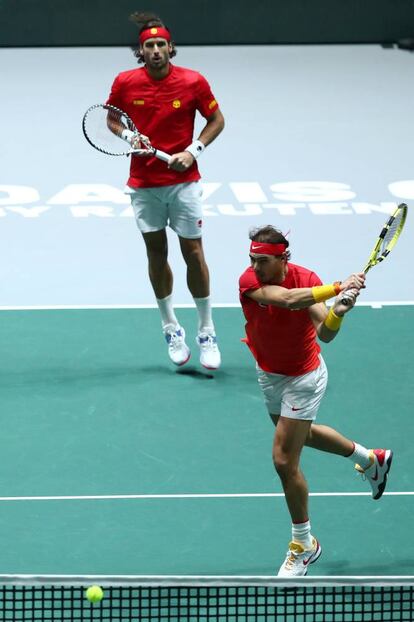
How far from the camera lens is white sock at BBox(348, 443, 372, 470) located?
7336mm

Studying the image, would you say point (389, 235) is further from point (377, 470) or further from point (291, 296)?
point (377, 470)

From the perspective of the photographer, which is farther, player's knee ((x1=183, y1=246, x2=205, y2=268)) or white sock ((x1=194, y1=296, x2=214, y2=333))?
white sock ((x1=194, y1=296, x2=214, y2=333))

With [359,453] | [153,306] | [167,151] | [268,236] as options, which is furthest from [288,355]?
[153,306]

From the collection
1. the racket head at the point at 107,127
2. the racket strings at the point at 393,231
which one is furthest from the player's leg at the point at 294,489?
the racket head at the point at 107,127

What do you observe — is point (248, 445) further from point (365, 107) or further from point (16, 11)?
point (16, 11)

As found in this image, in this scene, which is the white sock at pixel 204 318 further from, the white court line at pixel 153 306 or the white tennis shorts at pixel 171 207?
the white court line at pixel 153 306

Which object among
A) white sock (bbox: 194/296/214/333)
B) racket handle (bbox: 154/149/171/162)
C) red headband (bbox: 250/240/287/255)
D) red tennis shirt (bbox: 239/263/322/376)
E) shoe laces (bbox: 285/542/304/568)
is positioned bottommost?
white sock (bbox: 194/296/214/333)

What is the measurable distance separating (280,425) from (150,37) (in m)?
3.64

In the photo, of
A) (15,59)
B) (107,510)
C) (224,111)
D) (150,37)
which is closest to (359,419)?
(107,510)

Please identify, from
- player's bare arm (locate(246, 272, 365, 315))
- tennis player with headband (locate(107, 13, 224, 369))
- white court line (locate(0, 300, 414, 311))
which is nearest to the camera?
player's bare arm (locate(246, 272, 365, 315))

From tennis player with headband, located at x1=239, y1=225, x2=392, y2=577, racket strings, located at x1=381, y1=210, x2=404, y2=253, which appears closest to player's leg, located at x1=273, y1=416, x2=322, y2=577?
tennis player with headband, located at x1=239, y1=225, x2=392, y2=577

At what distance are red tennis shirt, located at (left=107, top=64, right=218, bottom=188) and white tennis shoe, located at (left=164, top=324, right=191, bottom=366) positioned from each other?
116cm

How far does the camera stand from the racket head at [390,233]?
6836mm

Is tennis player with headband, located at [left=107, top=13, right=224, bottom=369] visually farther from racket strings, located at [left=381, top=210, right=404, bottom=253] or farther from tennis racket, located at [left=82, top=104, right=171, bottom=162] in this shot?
racket strings, located at [left=381, top=210, right=404, bottom=253]
